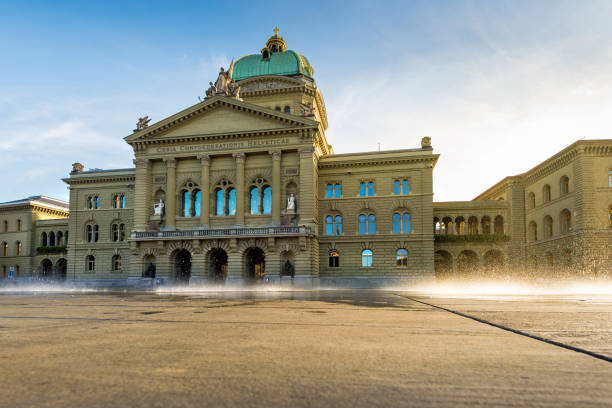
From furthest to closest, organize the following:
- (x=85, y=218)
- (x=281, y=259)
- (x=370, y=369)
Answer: (x=85, y=218)
(x=281, y=259)
(x=370, y=369)

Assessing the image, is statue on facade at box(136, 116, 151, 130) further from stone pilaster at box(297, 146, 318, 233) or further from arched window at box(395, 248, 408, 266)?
arched window at box(395, 248, 408, 266)

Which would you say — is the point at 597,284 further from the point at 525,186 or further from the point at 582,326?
the point at 582,326

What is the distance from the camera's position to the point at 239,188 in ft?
150

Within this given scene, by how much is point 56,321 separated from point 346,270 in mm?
38478

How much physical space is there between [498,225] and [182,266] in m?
34.1

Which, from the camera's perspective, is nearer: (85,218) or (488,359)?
(488,359)

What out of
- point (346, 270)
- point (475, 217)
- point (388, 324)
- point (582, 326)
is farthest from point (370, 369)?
point (475, 217)

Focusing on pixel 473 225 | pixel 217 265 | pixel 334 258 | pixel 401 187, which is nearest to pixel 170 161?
pixel 217 265

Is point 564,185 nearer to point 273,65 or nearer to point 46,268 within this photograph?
point 273,65

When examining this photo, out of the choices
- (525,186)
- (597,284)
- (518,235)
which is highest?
(525,186)

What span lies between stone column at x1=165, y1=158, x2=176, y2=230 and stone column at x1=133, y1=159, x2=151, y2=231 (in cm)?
226

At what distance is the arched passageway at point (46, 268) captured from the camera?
62.0 meters

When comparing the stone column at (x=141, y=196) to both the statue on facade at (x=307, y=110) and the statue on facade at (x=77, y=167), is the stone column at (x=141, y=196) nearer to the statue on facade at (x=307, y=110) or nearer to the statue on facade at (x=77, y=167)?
the statue on facade at (x=77, y=167)

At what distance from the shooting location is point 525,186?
51.4 m
